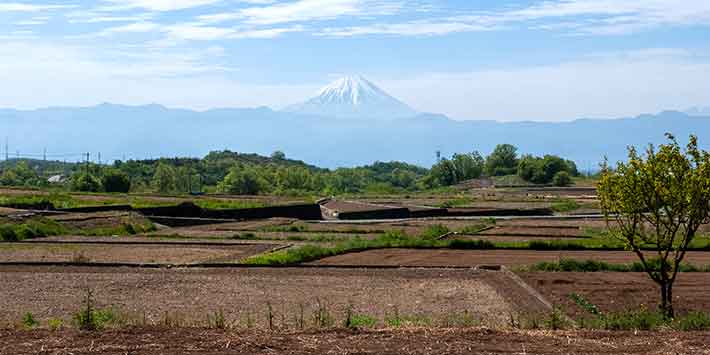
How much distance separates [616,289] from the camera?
25297 mm

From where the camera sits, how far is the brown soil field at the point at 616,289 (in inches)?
882

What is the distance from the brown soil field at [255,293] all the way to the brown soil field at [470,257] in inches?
121

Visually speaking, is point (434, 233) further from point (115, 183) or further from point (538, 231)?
point (115, 183)

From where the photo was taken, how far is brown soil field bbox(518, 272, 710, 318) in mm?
22391

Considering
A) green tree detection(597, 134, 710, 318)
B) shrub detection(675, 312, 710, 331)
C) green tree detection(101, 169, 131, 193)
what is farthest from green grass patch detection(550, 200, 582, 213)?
shrub detection(675, 312, 710, 331)

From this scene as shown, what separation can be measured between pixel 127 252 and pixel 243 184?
266 ft

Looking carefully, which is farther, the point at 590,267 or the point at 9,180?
the point at 9,180

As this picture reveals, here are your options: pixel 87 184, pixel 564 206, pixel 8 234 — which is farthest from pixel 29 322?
pixel 87 184

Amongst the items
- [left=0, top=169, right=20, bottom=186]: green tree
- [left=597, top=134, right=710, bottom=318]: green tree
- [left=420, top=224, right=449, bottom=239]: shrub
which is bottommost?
[left=420, top=224, right=449, bottom=239]: shrub

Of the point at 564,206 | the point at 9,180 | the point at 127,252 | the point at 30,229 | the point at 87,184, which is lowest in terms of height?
the point at 127,252

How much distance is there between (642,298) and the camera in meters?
23.7

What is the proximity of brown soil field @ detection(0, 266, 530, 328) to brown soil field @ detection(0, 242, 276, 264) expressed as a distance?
10.6ft

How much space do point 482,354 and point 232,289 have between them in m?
12.9

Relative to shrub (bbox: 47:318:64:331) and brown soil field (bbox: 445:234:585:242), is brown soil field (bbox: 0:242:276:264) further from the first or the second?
shrub (bbox: 47:318:64:331)
